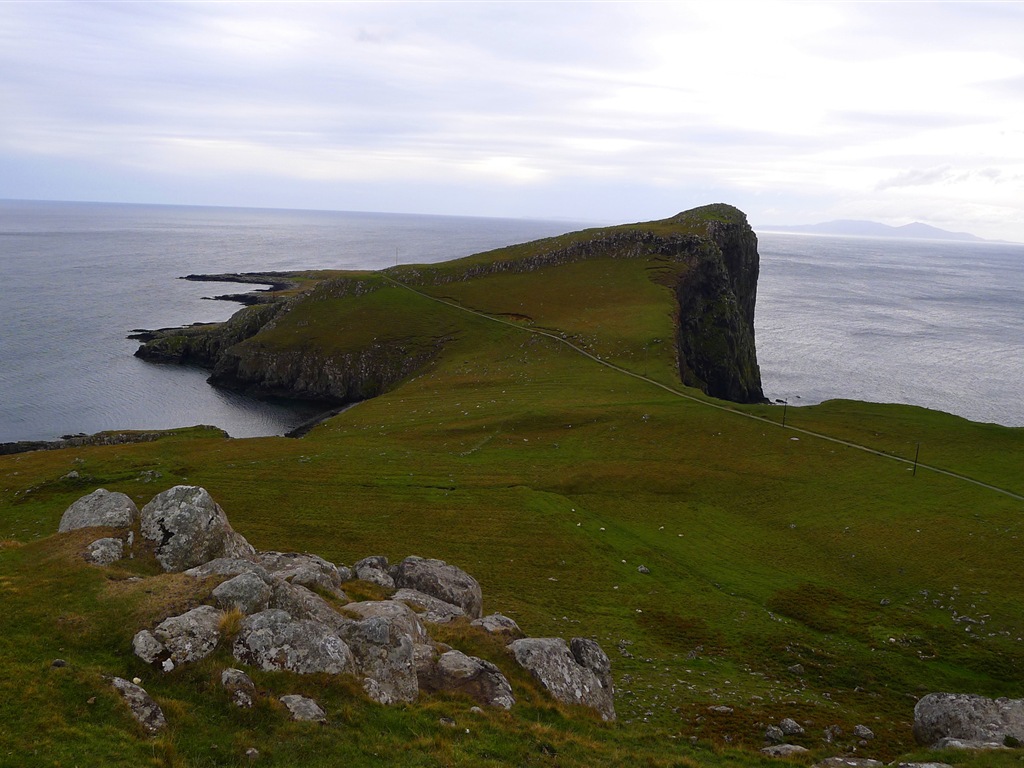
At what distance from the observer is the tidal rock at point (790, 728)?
25750mm

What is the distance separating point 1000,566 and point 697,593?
2150 cm

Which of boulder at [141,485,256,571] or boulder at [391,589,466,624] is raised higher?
boulder at [141,485,256,571]

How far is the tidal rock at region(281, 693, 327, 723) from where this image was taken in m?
19.1

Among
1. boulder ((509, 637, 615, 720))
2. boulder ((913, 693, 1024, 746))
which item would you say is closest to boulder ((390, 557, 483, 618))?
boulder ((509, 637, 615, 720))

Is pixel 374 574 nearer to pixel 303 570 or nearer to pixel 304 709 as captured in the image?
pixel 303 570

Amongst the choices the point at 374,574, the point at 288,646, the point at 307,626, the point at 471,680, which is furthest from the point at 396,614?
the point at 374,574

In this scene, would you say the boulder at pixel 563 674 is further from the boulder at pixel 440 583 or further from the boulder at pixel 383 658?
the boulder at pixel 440 583

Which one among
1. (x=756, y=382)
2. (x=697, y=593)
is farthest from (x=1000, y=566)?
(x=756, y=382)

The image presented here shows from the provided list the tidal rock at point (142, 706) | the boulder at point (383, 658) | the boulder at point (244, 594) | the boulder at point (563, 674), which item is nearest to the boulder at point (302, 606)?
the boulder at point (244, 594)

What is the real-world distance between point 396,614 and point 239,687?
6.76 m

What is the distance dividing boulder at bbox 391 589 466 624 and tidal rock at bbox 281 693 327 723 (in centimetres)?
837

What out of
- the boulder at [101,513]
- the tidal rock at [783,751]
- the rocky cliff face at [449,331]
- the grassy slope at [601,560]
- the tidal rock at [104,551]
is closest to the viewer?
the grassy slope at [601,560]

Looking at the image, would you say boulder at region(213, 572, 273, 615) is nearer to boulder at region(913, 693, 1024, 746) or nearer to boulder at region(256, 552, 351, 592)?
boulder at region(256, 552, 351, 592)

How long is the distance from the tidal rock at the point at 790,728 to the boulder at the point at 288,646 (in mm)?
17462
